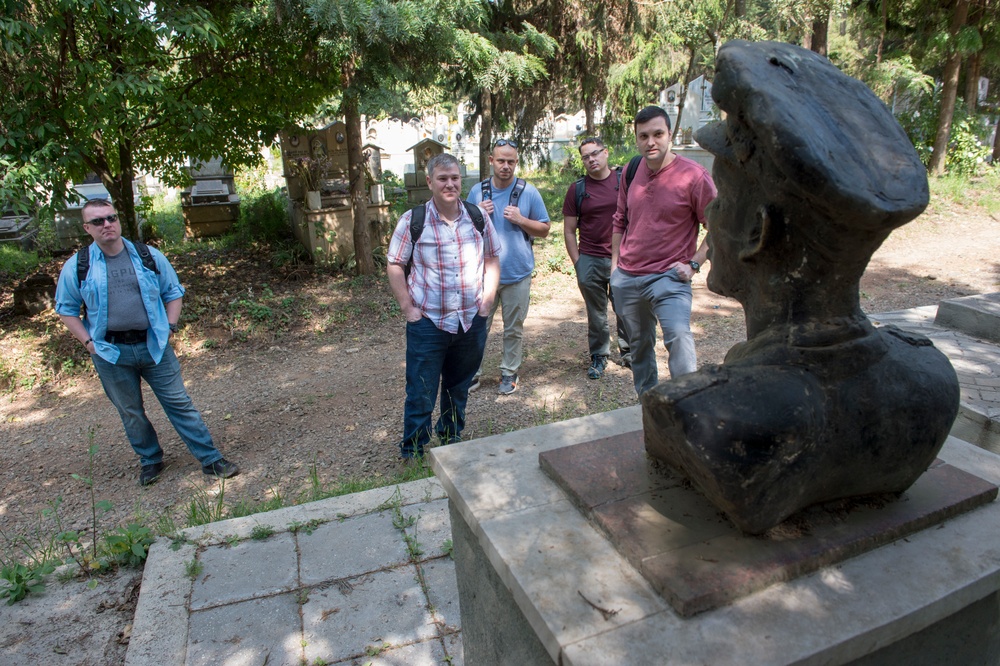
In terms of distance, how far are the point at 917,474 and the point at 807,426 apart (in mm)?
509

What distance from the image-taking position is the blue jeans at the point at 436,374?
13.6 feet

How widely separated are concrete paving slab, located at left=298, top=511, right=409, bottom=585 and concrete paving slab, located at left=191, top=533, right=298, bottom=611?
7 cm

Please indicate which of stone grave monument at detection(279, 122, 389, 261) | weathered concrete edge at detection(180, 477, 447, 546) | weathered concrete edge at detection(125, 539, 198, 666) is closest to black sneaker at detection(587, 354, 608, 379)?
weathered concrete edge at detection(180, 477, 447, 546)

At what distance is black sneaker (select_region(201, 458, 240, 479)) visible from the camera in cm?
492

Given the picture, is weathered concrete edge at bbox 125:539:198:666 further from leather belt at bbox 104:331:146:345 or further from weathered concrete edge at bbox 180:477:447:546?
leather belt at bbox 104:331:146:345

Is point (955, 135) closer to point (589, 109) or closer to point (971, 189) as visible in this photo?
point (971, 189)

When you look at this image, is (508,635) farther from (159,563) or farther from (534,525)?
(159,563)

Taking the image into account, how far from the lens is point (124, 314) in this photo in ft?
14.2

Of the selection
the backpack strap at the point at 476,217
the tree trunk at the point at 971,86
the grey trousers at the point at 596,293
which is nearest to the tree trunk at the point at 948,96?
the tree trunk at the point at 971,86

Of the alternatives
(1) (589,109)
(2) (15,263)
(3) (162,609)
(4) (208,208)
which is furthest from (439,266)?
(1) (589,109)

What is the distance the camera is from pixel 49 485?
5324mm

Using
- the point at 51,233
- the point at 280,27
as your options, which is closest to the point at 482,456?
the point at 280,27

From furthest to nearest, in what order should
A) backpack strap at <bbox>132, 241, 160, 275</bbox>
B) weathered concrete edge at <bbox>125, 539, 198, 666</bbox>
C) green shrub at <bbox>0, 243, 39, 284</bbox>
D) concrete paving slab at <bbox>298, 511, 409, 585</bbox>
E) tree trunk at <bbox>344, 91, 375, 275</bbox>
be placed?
green shrub at <bbox>0, 243, 39, 284</bbox>, tree trunk at <bbox>344, 91, 375, 275</bbox>, backpack strap at <bbox>132, 241, 160, 275</bbox>, concrete paving slab at <bbox>298, 511, 409, 585</bbox>, weathered concrete edge at <bbox>125, 539, 198, 666</bbox>

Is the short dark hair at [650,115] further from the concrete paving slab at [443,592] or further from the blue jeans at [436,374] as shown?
the concrete paving slab at [443,592]
